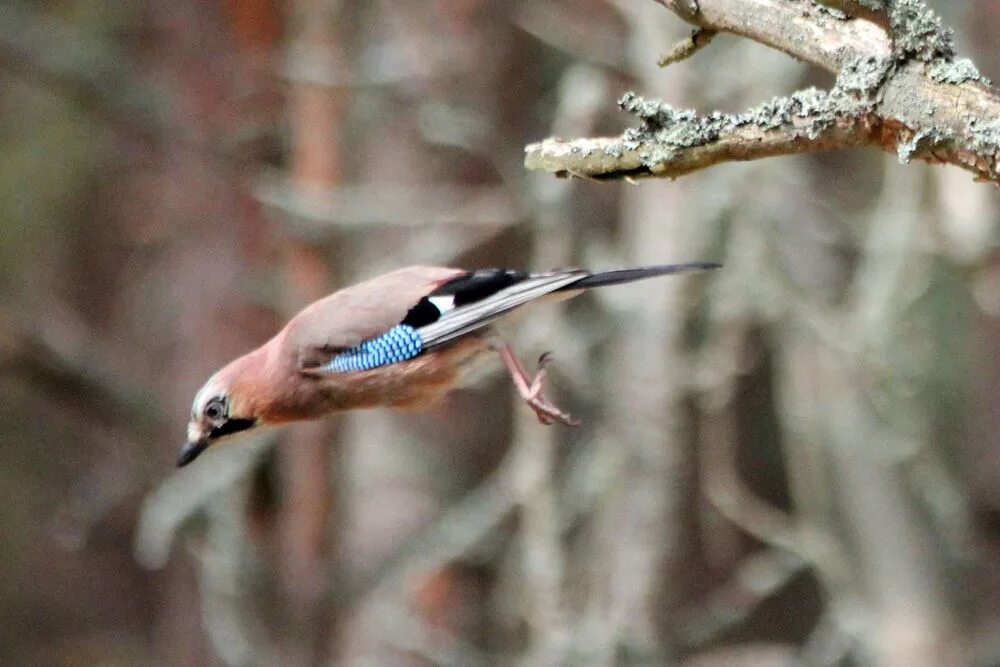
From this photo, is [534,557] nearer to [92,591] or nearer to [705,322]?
[705,322]

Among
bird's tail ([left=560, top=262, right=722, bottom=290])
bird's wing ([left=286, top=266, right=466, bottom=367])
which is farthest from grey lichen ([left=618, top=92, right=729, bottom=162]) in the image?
bird's wing ([left=286, top=266, right=466, bottom=367])

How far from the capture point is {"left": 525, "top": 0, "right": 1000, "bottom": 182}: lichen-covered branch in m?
1.95

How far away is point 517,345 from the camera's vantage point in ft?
18.1

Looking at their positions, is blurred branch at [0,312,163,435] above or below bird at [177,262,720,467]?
above

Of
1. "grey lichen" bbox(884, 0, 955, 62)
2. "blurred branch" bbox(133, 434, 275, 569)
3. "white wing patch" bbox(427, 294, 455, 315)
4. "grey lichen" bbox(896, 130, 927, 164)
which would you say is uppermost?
"blurred branch" bbox(133, 434, 275, 569)

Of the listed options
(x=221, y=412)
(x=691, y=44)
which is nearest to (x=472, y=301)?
(x=221, y=412)

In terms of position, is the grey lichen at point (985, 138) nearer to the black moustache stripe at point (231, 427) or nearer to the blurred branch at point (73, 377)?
the black moustache stripe at point (231, 427)

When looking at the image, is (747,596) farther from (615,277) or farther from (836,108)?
(836,108)

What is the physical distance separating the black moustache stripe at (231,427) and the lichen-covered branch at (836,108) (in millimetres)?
1727

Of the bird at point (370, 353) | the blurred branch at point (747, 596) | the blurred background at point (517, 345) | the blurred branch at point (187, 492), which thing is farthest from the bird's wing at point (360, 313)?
the blurred branch at point (747, 596)

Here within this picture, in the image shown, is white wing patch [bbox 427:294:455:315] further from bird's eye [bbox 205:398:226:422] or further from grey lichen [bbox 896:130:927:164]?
grey lichen [bbox 896:130:927:164]

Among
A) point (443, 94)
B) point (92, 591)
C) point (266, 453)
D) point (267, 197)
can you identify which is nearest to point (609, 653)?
point (266, 453)

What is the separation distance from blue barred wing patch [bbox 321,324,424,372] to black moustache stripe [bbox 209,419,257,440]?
24cm

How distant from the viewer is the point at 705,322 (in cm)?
621
